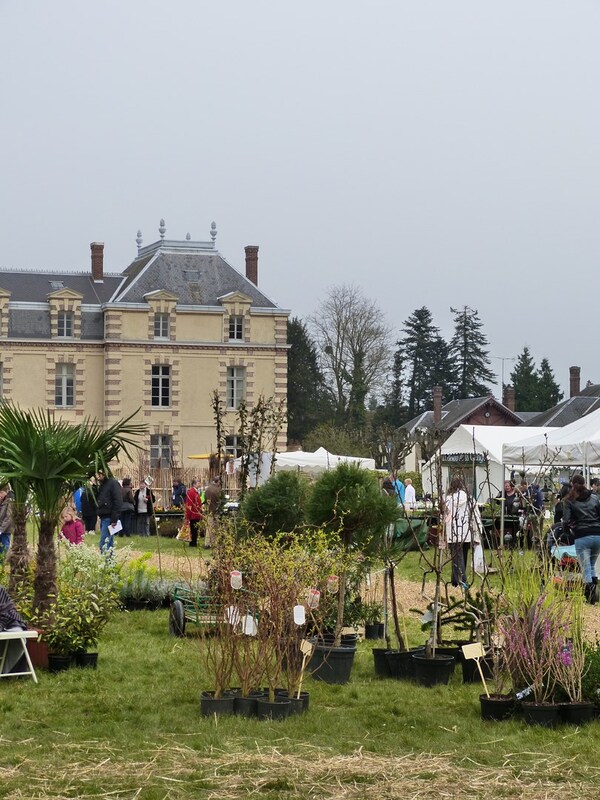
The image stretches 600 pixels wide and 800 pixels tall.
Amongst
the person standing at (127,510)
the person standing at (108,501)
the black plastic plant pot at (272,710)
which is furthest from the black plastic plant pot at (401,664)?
the person standing at (127,510)

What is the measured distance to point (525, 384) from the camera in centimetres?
9188

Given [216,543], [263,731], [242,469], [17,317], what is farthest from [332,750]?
[17,317]

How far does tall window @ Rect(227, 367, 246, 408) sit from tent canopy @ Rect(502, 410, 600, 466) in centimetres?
3585

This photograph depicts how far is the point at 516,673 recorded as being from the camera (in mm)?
8914

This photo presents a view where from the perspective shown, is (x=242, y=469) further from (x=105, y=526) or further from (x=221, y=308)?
(x=221, y=308)

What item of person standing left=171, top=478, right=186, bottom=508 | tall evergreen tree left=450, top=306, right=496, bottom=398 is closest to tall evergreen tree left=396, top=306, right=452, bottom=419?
tall evergreen tree left=450, top=306, right=496, bottom=398

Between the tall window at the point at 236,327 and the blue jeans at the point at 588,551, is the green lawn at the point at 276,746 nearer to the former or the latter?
the blue jeans at the point at 588,551

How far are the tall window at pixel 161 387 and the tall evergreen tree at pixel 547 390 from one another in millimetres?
39853

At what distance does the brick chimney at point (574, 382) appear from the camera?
7950cm

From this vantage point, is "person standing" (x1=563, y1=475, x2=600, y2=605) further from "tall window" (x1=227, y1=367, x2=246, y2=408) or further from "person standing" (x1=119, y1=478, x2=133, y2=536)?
"tall window" (x1=227, y1=367, x2=246, y2=408)

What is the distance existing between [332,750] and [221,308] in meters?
50.5

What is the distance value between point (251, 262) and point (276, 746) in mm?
54846

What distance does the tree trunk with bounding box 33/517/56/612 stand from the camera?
438 inches

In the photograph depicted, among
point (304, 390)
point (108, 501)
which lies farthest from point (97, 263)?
point (108, 501)
